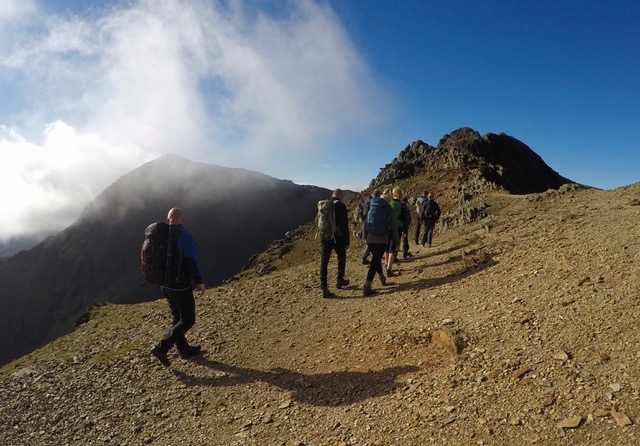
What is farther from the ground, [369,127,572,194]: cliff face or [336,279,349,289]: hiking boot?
[369,127,572,194]: cliff face

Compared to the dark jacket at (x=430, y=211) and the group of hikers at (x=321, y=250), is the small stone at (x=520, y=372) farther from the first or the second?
the dark jacket at (x=430, y=211)

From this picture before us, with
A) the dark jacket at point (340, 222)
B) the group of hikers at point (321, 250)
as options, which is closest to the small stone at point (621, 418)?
the group of hikers at point (321, 250)

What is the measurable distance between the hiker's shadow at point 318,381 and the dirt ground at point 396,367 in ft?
0.13

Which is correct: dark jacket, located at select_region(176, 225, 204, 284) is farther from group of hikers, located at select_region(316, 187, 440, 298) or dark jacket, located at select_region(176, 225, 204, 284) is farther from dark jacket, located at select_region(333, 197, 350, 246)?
dark jacket, located at select_region(333, 197, 350, 246)

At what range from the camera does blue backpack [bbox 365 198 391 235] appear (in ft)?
36.9

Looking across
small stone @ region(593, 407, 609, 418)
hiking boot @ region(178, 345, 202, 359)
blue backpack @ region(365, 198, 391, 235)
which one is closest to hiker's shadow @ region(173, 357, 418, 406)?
hiking boot @ region(178, 345, 202, 359)

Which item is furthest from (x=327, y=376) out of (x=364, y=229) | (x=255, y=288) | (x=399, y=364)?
(x=255, y=288)

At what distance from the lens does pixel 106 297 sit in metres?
171

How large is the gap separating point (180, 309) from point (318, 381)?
351 cm

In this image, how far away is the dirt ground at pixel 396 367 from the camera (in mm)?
5359

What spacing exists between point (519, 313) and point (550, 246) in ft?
15.8

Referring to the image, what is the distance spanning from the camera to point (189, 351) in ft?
31.4

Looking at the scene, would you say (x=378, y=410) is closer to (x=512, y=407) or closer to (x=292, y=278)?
(x=512, y=407)

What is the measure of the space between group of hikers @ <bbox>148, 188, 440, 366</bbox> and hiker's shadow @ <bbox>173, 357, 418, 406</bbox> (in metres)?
1.08
